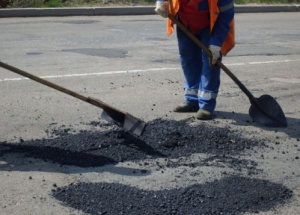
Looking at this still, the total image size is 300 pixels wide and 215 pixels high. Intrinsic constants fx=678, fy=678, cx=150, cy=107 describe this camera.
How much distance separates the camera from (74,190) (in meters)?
4.82

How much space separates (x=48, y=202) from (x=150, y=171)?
980 millimetres

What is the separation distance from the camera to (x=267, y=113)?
680 centimetres

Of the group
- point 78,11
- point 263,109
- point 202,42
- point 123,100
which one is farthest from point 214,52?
point 78,11

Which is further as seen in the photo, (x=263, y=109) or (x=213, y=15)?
(x=263, y=109)

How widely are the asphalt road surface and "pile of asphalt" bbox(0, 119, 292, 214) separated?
0.15 feet

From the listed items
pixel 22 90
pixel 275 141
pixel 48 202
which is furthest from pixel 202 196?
pixel 22 90

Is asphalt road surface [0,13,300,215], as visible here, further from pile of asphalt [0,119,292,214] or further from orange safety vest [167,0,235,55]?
orange safety vest [167,0,235,55]

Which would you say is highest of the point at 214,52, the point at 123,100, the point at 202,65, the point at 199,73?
the point at 214,52

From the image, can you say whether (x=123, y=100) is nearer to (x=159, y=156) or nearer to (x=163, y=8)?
(x=163, y=8)

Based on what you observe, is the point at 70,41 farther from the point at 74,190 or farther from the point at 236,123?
the point at 74,190

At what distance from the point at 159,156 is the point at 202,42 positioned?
1652mm

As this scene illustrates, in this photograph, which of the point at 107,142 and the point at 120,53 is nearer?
the point at 107,142

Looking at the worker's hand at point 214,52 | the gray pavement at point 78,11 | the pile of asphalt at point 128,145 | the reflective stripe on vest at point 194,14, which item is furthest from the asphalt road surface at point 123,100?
the gray pavement at point 78,11

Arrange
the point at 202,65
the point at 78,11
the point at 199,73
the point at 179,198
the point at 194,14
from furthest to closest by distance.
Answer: the point at 78,11 → the point at 199,73 → the point at 202,65 → the point at 194,14 → the point at 179,198
